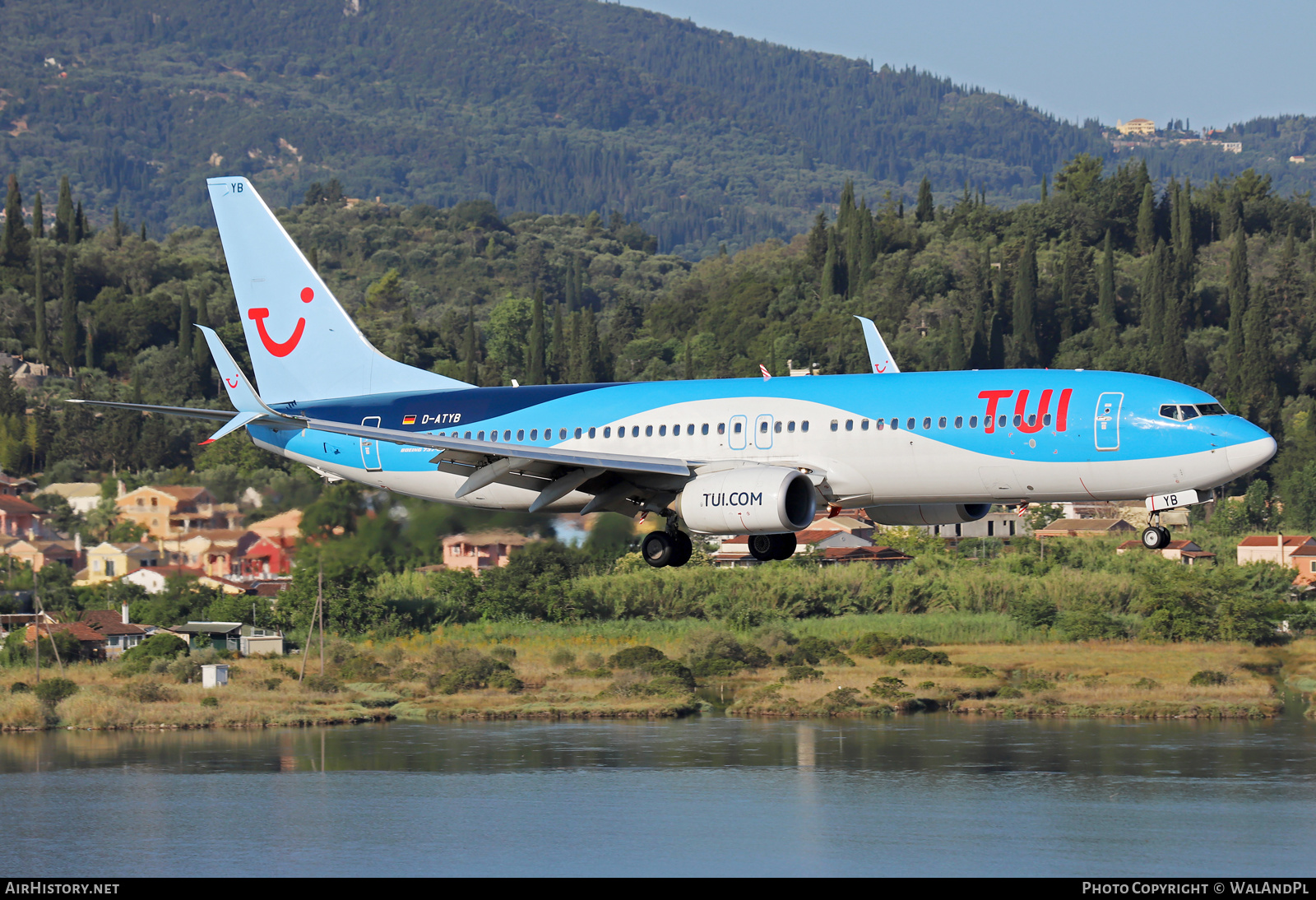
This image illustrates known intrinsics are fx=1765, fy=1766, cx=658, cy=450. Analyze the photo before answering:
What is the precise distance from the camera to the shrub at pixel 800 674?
132m

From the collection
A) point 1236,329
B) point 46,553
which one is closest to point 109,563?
point 46,553

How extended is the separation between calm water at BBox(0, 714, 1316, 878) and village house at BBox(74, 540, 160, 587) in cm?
1226

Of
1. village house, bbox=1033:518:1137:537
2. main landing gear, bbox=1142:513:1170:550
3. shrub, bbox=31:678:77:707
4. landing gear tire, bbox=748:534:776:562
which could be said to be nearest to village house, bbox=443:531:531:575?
landing gear tire, bbox=748:534:776:562

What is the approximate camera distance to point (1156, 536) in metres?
42.6

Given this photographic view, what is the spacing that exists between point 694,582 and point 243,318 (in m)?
88.7

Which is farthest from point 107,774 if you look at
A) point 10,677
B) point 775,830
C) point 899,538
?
point 899,538

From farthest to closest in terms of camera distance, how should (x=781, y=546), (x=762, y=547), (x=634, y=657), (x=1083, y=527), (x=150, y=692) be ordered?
1. (x=1083, y=527)
2. (x=634, y=657)
3. (x=150, y=692)
4. (x=762, y=547)
5. (x=781, y=546)

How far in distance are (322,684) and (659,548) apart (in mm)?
84193

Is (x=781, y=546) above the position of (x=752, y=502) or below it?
A: below

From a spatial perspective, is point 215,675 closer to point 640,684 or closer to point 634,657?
point 634,657

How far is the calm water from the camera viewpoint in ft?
302
